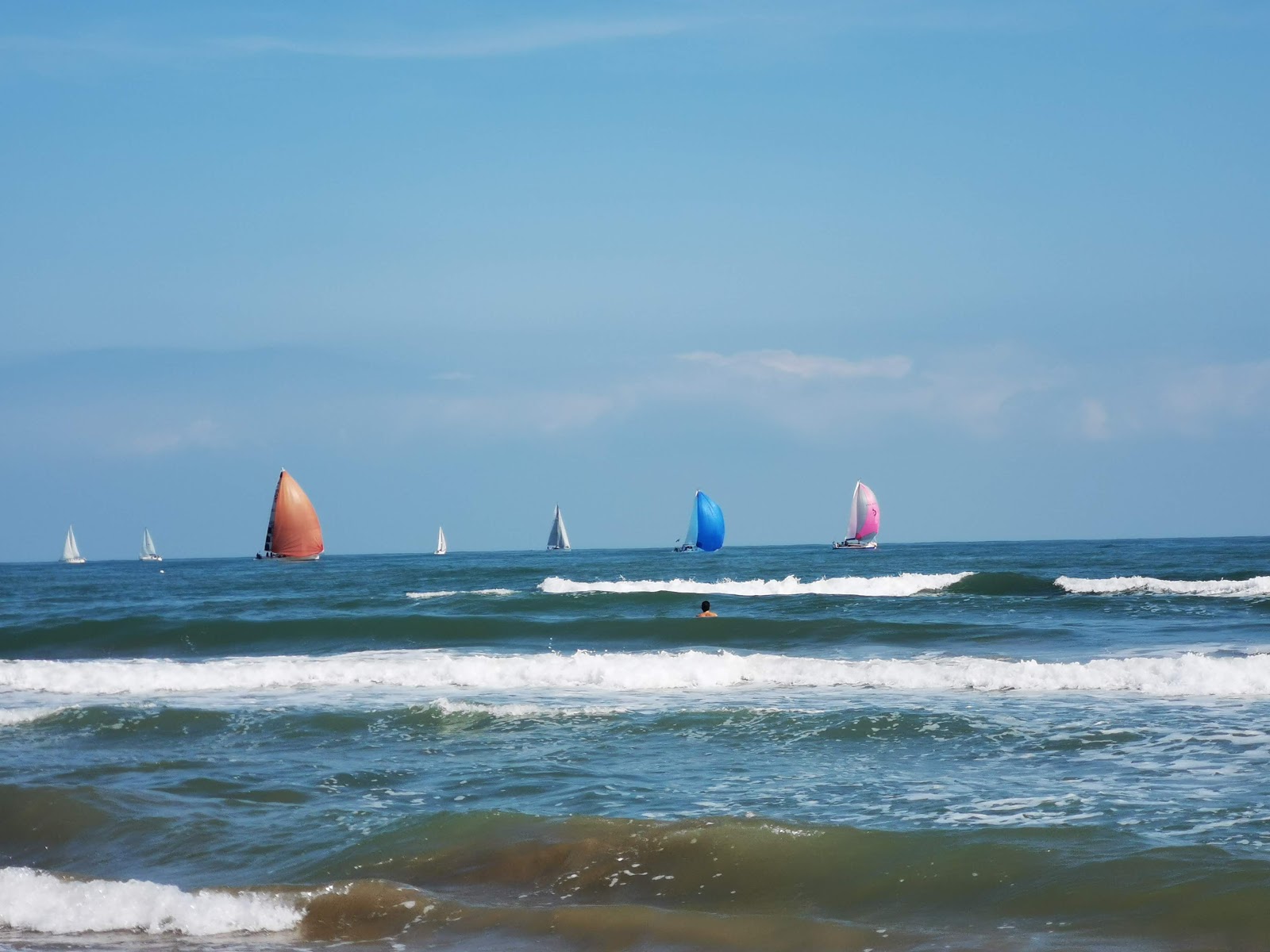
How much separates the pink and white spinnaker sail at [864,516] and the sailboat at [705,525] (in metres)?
9.99

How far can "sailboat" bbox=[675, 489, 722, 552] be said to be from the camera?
3307 inches

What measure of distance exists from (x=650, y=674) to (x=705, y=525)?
6625 cm

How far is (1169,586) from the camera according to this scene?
3669 cm

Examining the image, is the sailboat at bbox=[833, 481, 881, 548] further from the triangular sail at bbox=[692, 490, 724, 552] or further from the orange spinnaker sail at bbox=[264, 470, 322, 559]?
the orange spinnaker sail at bbox=[264, 470, 322, 559]

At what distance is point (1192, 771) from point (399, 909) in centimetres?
735

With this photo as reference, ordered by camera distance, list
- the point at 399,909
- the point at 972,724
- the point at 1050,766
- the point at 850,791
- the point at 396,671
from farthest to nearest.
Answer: the point at 396,671, the point at 972,724, the point at 1050,766, the point at 850,791, the point at 399,909

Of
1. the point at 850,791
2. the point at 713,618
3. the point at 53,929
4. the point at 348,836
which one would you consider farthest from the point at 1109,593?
the point at 53,929

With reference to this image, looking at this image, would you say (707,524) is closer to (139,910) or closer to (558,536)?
(558,536)

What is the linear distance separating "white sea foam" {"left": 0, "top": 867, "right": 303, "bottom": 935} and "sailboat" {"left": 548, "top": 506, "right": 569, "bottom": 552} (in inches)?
4487

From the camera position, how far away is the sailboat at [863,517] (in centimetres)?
8444

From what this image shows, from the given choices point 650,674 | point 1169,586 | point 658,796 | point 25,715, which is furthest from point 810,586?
point 658,796

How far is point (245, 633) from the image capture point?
2747cm

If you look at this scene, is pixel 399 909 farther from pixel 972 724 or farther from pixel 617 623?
pixel 617 623

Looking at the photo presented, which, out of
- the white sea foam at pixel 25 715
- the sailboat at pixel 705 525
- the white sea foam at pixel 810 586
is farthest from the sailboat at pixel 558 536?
the white sea foam at pixel 25 715
